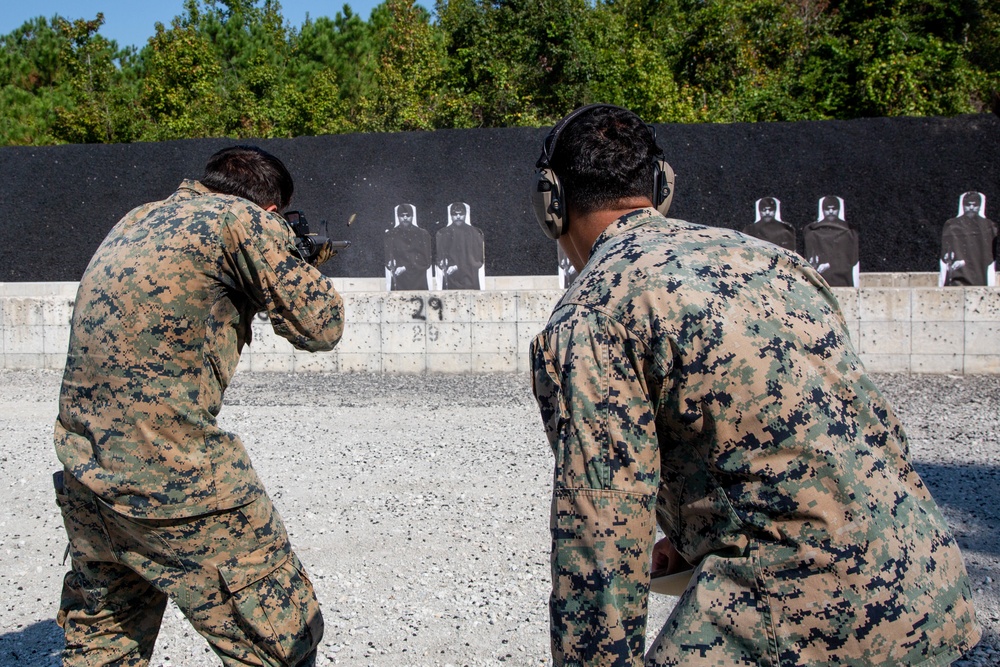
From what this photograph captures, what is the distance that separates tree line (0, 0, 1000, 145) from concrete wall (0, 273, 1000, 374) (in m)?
6.99

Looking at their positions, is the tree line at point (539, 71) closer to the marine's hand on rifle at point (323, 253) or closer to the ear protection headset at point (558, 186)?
the marine's hand on rifle at point (323, 253)

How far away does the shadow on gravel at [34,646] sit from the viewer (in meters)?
3.35

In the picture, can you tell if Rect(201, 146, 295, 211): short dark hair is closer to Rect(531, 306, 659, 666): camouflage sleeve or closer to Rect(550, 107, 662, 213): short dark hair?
Rect(550, 107, 662, 213): short dark hair

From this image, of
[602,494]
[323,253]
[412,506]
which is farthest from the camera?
[412,506]

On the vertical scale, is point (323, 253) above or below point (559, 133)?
below

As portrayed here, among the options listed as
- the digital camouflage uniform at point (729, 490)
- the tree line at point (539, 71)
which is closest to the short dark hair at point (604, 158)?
the digital camouflage uniform at point (729, 490)

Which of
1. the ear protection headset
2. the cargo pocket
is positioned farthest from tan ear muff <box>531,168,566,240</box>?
the cargo pocket

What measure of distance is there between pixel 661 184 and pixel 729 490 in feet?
1.93

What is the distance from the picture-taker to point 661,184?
169 centimetres

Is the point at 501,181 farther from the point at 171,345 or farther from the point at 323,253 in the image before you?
the point at 171,345

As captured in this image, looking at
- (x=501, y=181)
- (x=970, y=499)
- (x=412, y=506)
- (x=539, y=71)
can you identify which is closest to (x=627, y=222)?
(x=412, y=506)

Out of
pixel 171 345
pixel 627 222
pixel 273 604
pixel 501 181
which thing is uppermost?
pixel 501 181

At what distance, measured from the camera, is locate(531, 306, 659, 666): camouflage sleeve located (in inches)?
55.6

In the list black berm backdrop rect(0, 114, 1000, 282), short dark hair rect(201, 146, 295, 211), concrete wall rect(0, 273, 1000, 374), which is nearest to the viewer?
short dark hair rect(201, 146, 295, 211)
